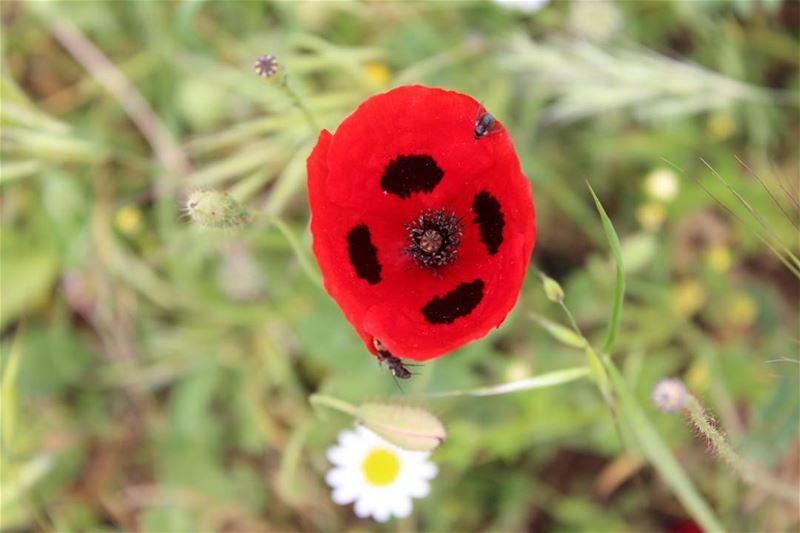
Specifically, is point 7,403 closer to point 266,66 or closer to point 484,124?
point 266,66

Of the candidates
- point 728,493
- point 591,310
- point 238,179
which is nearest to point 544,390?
point 591,310

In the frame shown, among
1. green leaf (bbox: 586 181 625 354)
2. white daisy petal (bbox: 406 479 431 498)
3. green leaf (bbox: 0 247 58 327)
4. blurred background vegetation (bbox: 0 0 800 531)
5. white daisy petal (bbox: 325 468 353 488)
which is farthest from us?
green leaf (bbox: 0 247 58 327)

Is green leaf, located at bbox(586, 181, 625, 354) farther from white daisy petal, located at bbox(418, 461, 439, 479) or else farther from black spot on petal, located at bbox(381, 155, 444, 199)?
white daisy petal, located at bbox(418, 461, 439, 479)

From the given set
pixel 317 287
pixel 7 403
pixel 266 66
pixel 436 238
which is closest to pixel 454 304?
pixel 436 238

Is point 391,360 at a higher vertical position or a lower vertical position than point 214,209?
lower

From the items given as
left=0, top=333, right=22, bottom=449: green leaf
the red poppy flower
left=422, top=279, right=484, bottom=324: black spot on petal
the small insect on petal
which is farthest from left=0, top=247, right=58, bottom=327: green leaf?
the small insect on petal

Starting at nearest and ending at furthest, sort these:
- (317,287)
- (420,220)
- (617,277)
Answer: (617,277) → (420,220) → (317,287)
